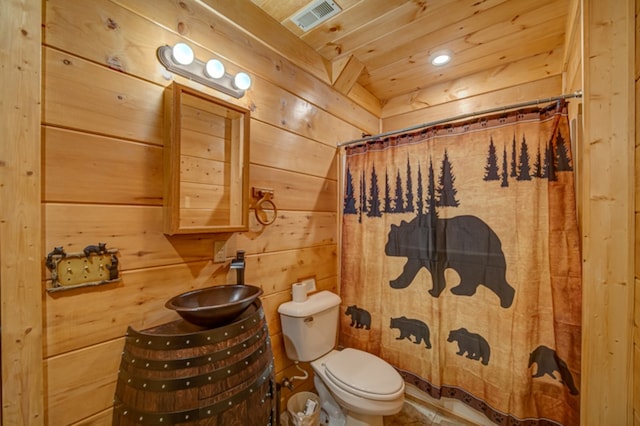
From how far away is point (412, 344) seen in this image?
5.46 ft

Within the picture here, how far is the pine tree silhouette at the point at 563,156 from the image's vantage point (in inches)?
49.1

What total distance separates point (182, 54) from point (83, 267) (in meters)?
0.90

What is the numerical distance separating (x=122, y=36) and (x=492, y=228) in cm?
190

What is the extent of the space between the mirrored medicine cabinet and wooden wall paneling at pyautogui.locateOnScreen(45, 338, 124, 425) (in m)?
0.48

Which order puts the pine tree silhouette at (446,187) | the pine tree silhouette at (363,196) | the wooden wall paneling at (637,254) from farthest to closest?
the pine tree silhouette at (363,196)
the pine tree silhouette at (446,187)
the wooden wall paneling at (637,254)

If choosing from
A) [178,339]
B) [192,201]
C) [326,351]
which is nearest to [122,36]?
[192,201]

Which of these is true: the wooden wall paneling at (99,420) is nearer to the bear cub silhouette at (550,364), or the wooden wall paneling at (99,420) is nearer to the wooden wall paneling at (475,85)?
the bear cub silhouette at (550,364)

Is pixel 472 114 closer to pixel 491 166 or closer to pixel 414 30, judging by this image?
pixel 491 166

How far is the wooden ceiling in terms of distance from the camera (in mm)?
1426

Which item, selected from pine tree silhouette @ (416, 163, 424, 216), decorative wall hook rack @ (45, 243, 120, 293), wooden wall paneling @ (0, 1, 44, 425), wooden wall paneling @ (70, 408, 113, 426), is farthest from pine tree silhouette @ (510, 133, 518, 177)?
wooden wall paneling @ (70, 408, 113, 426)

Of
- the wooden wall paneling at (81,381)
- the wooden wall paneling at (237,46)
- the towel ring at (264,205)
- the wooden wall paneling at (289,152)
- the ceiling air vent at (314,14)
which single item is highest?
the ceiling air vent at (314,14)

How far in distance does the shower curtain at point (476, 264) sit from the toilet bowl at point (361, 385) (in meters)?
0.34

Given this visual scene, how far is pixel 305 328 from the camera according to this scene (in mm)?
1505

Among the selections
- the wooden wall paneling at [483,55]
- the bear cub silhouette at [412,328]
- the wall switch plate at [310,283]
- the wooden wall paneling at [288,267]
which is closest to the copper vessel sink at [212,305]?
the wooden wall paneling at [288,267]
